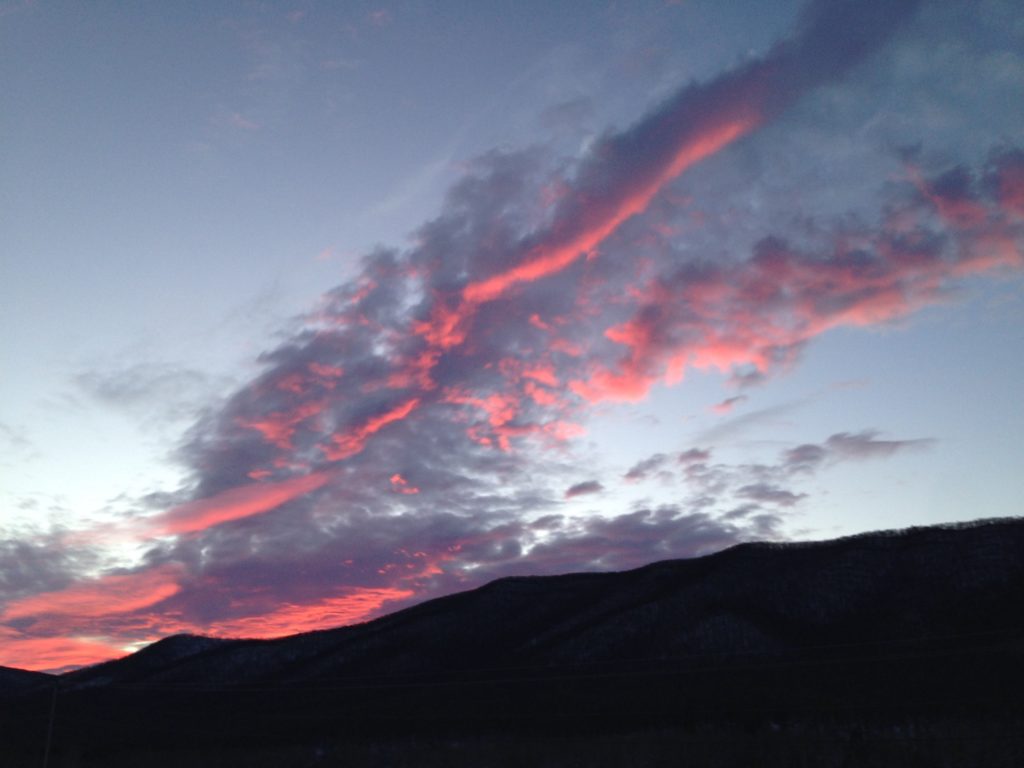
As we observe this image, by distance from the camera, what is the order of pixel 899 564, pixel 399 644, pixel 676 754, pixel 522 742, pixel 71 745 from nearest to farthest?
1. pixel 676 754
2. pixel 522 742
3. pixel 899 564
4. pixel 71 745
5. pixel 399 644

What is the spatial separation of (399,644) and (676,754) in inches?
1361

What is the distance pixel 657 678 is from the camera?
151ft

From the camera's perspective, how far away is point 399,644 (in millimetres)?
66500

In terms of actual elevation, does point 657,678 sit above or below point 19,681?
below

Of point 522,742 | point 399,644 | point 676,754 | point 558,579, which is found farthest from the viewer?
point 558,579

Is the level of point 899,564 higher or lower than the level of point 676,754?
higher

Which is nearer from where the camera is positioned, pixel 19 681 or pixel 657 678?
pixel 657 678

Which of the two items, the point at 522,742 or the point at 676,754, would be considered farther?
the point at 522,742

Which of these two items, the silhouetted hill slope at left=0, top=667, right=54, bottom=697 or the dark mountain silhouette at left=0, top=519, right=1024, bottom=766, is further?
the silhouetted hill slope at left=0, top=667, right=54, bottom=697

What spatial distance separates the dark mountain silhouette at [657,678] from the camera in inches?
1433

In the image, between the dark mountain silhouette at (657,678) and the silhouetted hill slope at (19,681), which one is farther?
the silhouetted hill slope at (19,681)

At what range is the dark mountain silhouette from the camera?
3641 centimetres

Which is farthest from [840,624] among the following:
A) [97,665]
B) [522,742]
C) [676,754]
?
[97,665]

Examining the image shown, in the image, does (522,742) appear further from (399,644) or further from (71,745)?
(71,745)
